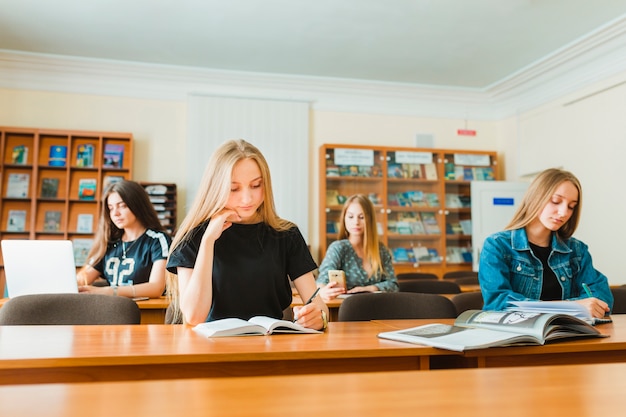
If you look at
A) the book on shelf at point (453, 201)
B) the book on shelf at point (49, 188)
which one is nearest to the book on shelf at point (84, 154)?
the book on shelf at point (49, 188)

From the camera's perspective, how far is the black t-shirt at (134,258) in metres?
3.16

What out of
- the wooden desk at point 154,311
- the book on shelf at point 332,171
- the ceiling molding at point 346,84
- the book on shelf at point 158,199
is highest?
the ceiling molding at point 346,84

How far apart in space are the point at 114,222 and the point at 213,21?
2658 millimetres

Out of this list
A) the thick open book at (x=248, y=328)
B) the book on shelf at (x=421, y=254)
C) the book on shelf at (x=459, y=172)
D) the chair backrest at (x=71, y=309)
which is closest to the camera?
the thick open book at (x=248, y=328)

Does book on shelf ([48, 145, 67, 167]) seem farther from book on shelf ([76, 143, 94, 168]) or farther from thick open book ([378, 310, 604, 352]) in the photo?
thick open book ([378, 310, 604, 352])

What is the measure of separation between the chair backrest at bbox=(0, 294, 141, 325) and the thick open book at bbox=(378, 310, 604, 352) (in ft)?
3.45

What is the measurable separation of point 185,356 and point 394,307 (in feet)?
4.21

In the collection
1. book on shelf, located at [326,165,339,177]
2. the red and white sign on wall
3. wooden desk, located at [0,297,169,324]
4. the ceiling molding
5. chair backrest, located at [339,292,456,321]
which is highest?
the ceiling molding

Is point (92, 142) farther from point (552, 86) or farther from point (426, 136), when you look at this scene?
point (552, 86)

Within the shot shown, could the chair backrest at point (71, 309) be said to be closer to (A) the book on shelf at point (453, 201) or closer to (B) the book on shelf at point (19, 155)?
(B) the book on shelf at point (19, 155)

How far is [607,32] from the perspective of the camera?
522 centimetres

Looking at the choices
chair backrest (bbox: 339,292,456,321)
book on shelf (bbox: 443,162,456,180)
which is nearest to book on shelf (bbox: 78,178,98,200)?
book on shelf (bbox: 443,162,456,180)

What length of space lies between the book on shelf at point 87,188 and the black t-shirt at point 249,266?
441 centimetres

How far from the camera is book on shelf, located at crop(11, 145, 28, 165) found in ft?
19.0
